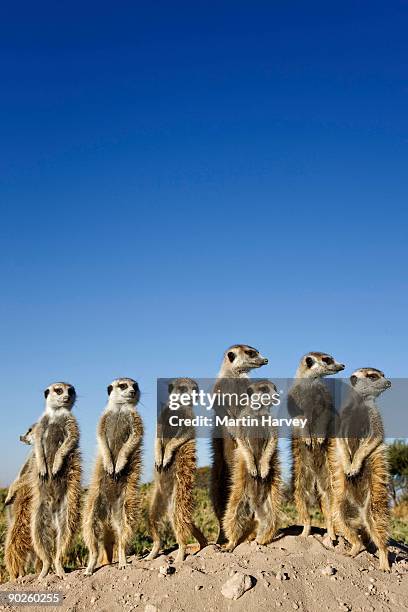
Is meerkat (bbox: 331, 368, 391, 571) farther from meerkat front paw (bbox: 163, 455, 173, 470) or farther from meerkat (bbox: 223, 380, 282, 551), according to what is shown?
meerkat front paw (bbox: 163, 455, 173, 470)

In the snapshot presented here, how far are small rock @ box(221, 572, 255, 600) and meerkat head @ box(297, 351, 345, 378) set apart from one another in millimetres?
2954

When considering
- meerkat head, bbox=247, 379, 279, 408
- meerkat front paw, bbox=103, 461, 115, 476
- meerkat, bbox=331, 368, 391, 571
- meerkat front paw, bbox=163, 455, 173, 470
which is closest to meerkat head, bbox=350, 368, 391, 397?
meerkat, bbox=331, 368, 391, 571

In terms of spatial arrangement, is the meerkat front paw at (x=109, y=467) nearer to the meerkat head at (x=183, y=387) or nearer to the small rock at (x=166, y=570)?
the meerkat head at (x=183, y=387)

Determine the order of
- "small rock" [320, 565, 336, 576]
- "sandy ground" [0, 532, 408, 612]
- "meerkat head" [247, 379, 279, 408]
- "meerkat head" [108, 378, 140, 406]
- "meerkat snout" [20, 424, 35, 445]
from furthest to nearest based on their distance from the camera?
"meerkat snout" [20, 424, 35, 445] → "meerkat head" [108, 378, 140, 406] → "meerkat head" [247, 379, 279, 408] → "small rock" [320, 565, 336, 576] → "sandy ground" [0, 532, 408, 612]

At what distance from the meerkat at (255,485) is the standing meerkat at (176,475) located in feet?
1.71

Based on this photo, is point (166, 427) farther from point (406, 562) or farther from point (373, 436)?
point (406, 562)

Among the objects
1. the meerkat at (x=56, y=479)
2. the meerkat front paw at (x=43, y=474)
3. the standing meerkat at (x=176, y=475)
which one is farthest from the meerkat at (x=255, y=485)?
the meerkat front paw at (x=43, y=474)

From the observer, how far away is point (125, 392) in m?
8.82

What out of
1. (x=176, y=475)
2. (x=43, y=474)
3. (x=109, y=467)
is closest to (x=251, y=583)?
(x=176, y=475)

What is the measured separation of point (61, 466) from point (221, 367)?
8.73 feet

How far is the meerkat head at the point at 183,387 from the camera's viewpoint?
347 inches

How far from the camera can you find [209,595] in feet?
23.9

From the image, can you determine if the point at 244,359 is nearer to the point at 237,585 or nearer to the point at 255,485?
the point at 255,485

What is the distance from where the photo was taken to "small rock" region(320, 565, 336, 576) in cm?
756
